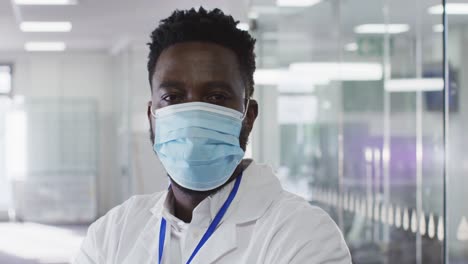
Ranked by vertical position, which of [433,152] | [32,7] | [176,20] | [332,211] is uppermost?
[32,7]

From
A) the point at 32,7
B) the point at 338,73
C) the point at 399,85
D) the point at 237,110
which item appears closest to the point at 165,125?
the point at 237,110

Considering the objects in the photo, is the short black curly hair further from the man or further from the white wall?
the white wall

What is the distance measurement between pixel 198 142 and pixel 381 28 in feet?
12.1

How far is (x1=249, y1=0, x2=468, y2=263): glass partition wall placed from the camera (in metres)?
3.50

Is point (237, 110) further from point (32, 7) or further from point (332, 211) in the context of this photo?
point (32, 7)

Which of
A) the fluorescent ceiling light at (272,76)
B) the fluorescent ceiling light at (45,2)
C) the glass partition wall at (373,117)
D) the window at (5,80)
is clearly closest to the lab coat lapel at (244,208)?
the glass partition wall at (373,117)

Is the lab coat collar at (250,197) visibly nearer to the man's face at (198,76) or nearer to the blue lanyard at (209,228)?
the blue lanyard at (209,228)

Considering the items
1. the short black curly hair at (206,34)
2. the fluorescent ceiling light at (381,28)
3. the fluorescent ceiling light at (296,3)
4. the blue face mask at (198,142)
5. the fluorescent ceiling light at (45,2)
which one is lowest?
the blue face mask at (198,142)

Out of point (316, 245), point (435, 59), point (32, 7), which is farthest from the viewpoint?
point (32, 7)

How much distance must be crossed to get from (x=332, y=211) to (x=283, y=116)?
946mm

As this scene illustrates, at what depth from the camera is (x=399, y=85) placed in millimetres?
4512

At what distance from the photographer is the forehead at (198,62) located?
1196mm

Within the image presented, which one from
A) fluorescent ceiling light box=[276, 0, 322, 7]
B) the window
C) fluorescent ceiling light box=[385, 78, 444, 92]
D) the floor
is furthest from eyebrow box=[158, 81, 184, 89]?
the window

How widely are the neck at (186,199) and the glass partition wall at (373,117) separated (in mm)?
2215
